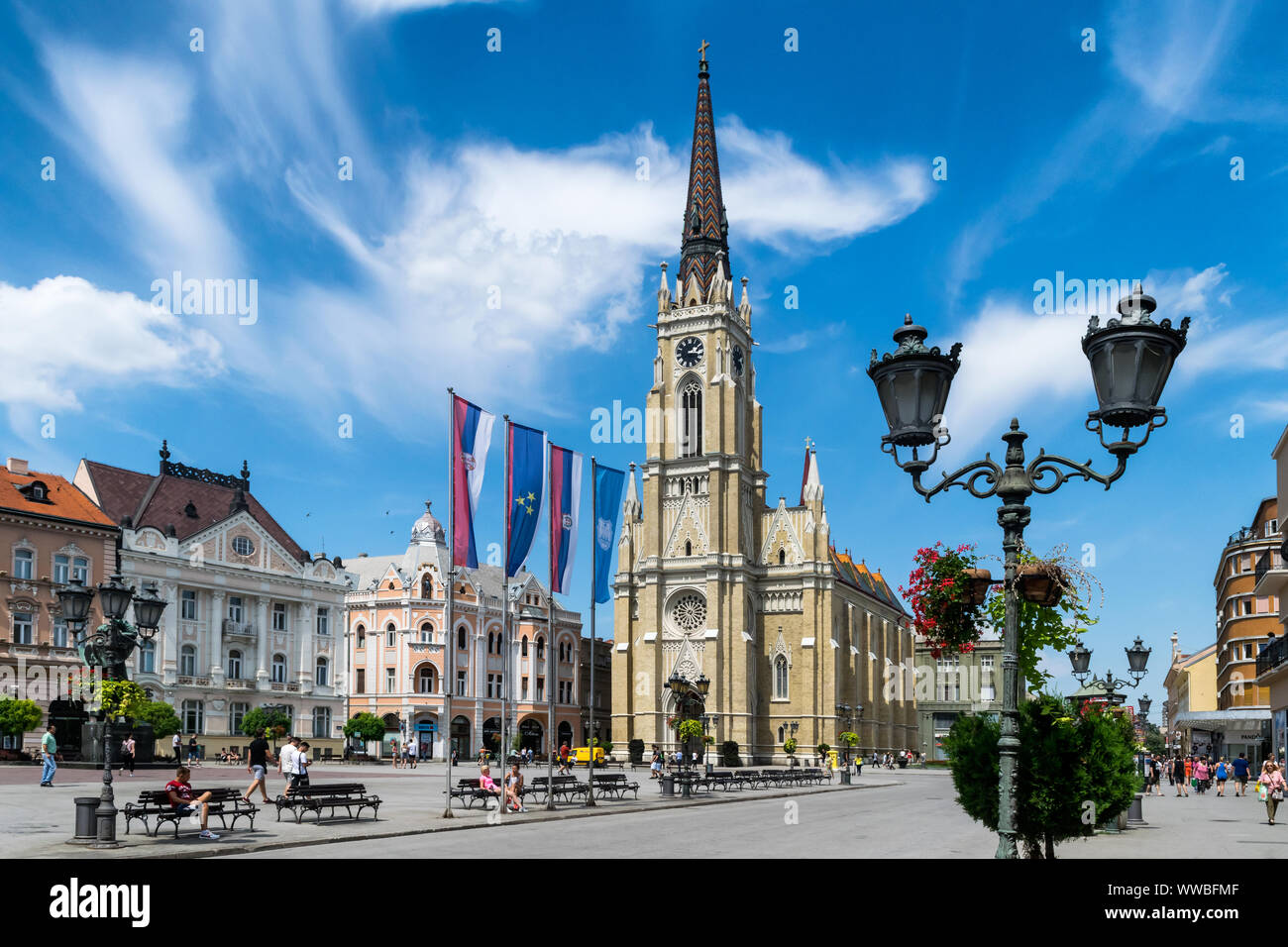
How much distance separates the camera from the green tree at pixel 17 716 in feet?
154

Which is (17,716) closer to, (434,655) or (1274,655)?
(434,655)

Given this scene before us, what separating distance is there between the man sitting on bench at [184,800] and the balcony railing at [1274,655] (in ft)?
122

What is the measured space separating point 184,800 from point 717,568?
64.6 m

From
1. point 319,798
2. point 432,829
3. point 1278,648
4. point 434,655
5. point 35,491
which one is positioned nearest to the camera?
point 319,798

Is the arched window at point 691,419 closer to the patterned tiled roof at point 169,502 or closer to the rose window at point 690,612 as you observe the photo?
the rose window at point 690,612

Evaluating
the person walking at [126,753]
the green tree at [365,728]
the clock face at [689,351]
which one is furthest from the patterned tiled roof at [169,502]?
the clock face at [689,351]

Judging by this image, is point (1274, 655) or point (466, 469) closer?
point (466, 469)

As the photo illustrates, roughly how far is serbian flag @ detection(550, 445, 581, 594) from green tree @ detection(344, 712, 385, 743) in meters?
47.2

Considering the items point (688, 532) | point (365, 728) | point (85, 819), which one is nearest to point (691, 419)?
point (688, 532)

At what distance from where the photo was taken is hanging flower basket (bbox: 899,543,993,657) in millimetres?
11492

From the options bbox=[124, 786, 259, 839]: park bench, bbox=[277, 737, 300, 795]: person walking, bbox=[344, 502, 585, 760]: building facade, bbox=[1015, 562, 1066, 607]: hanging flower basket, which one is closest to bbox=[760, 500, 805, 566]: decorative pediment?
bbox=[344, 502, 585, 760]: building facade

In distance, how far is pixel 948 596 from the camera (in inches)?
503

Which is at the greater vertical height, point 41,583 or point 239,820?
point 41,583
